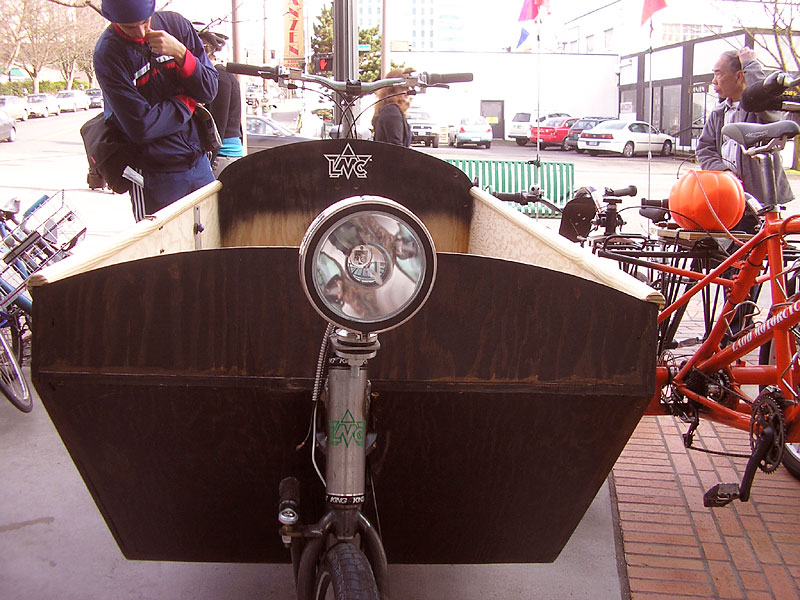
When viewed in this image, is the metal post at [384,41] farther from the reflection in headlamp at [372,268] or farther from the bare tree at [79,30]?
the reflection in headlamp at [372,268]

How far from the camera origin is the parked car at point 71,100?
48.1 meters

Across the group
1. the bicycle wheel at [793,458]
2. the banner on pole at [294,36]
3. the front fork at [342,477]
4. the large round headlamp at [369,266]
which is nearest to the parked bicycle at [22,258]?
the front fork at [342,477]

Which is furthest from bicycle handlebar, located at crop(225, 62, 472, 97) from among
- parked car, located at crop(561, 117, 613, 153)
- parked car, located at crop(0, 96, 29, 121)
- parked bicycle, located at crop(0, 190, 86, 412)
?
parked car, located at crop(0, 96, 29, 121)

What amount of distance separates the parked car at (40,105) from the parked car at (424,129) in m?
23.2

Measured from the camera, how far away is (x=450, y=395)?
1823 millimetres

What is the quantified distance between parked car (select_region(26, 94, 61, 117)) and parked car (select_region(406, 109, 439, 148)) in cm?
2317

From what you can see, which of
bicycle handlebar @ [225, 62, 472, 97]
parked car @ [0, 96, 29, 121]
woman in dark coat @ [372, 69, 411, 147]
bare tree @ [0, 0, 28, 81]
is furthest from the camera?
parked car @ [0, 96, 29, 121]

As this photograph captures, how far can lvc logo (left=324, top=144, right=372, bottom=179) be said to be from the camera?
12.3 ft

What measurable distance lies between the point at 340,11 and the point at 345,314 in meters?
4.78

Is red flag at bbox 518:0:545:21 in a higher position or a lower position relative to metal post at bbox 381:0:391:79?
lower

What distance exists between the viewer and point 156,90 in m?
3.78

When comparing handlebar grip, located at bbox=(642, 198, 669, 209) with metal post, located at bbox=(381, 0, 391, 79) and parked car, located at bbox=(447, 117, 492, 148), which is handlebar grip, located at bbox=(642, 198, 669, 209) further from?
parked car, located at bbox=(447, 117, 492, 148)

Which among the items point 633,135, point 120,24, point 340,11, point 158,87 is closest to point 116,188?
point 158,87

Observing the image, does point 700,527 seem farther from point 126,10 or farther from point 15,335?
point 15,335
